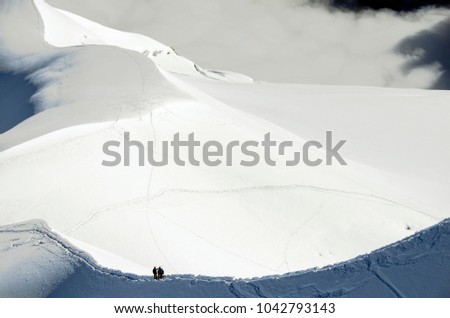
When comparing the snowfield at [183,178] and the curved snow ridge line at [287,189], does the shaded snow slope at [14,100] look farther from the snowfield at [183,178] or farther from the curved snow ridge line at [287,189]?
the curved snow ridge line at [287,189]

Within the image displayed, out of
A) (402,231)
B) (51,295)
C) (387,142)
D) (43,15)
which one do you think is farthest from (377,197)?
(43,15)

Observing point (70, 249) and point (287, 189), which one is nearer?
point (70, 249)

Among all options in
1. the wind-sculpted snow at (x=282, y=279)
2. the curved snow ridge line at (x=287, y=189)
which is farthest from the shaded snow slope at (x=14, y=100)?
the wind-sculpted snow at (x=282, y=279)

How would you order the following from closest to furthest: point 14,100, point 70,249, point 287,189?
point 70,249 < point 287,189 < point 14,100

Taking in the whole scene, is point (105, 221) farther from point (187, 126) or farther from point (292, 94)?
point (292, 94)

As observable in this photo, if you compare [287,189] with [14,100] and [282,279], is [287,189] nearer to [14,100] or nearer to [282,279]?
[282,279]

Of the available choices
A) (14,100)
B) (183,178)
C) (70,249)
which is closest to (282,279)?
(70,249)

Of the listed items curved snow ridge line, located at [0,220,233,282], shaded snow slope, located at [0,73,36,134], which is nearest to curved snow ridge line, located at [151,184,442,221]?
curved snow ridge line, located at [0,220,233,282]
